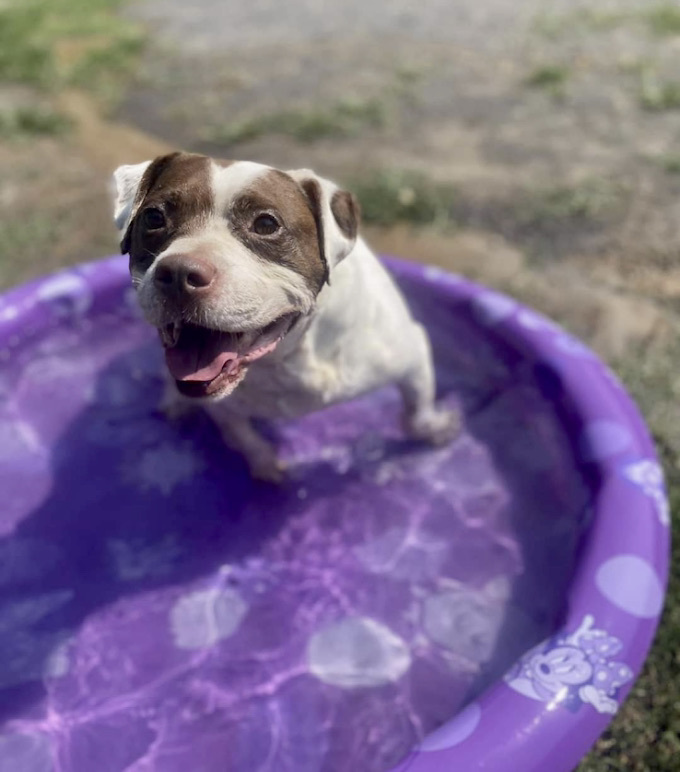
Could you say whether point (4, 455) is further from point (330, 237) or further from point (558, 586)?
point (558, 586)

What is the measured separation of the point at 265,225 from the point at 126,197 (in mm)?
509

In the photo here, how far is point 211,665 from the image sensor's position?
2850mm

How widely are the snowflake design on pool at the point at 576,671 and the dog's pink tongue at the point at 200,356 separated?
1.27 metres

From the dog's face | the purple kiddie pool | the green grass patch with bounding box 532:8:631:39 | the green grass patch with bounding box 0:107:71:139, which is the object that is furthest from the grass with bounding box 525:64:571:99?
the dog's face

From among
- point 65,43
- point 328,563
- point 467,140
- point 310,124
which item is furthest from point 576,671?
point 65,43

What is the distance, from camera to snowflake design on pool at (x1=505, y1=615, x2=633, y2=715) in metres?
2.23

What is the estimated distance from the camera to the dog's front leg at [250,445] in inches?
124

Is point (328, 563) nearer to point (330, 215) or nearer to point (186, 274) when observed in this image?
point (330, 215)

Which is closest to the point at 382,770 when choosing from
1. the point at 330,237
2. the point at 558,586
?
the point at 558,586

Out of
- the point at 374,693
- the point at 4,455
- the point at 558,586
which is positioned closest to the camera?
the point at 374,693

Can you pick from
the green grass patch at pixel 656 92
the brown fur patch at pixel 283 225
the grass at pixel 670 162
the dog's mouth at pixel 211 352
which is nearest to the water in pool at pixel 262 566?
the dog's mouth at pixel 211 352

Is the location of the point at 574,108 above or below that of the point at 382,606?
above

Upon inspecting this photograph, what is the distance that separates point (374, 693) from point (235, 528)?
0.95m

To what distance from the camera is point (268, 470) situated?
11.2ft
